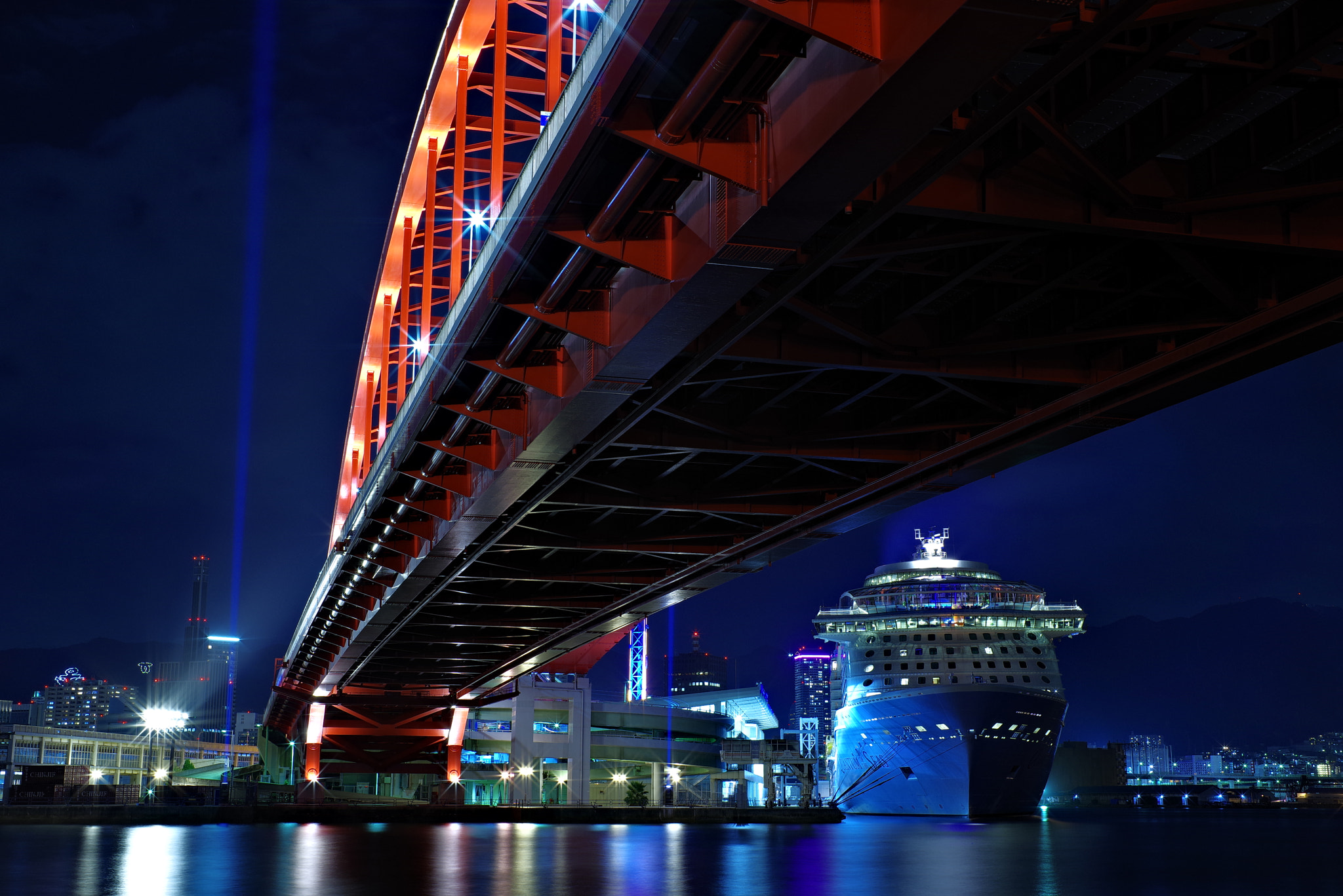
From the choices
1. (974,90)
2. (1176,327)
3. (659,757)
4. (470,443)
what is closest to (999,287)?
(1176,327)

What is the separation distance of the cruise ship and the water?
31.4 feet

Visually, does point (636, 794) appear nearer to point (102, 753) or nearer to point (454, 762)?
point (454, 762)

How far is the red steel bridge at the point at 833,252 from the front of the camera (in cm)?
1116

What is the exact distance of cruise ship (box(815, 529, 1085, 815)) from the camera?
7538 centimetres

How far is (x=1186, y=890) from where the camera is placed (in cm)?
3281

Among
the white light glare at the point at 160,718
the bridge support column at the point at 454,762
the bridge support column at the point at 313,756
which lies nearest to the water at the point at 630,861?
the bridge support column at the point at 313,756

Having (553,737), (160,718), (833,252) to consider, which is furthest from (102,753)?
(833,252)

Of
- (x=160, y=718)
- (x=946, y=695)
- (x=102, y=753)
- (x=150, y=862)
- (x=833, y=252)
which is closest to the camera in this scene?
(x=833, y=252)

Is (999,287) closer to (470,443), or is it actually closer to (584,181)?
(584,181)

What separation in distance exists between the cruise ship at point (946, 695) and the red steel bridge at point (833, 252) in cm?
4545

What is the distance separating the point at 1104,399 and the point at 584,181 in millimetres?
10448

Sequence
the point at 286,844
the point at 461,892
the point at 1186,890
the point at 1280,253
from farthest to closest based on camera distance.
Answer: the point at 286,844 < the point at 1186,890 < the point at 461,892 < the point at 1280,253

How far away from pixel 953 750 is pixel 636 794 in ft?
82.6

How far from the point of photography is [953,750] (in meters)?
75.3
